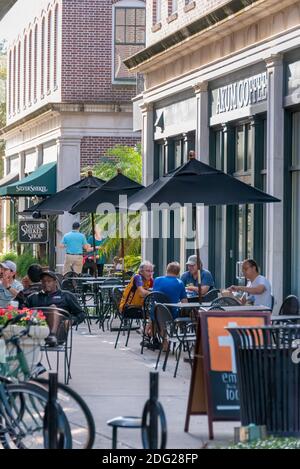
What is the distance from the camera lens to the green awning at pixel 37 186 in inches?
1640

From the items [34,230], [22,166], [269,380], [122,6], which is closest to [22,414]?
[269,380]

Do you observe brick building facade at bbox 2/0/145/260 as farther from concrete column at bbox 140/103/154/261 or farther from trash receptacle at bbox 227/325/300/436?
trash receptacle at bbox 227/325/300/436

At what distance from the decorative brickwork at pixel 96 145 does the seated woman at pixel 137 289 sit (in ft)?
70.2

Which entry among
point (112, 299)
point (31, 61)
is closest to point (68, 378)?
point (112, 299)

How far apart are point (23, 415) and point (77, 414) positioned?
15.7 inches

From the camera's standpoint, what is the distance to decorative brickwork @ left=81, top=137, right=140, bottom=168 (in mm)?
41219

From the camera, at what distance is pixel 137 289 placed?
19.7 metres

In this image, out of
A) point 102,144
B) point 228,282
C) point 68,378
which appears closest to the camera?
point 68,378

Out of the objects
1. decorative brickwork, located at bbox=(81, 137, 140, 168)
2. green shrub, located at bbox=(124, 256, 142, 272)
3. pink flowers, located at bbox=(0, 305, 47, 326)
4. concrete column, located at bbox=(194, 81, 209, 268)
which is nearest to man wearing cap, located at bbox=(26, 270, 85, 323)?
pink flowers, located at bbox=(0, 305, 47, 326)

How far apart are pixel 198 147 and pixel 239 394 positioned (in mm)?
16322

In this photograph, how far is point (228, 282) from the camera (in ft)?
83.2

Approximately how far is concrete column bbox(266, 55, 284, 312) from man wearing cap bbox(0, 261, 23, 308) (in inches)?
223

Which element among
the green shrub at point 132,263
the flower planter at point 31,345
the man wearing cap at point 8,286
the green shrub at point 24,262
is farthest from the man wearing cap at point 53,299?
the green shrub at point 24,262

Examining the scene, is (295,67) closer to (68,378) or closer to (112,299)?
(112,299)
